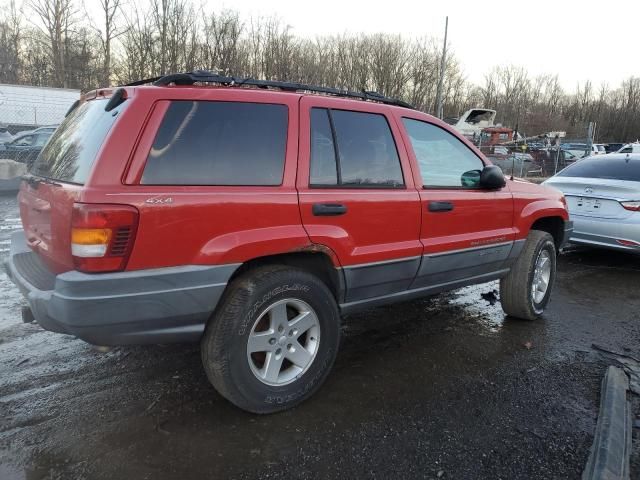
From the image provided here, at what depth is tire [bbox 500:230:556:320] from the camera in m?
4.42

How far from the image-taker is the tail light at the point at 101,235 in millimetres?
2227

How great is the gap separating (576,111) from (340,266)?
242 feet

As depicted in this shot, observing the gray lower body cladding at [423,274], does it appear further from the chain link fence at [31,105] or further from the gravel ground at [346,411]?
the chain link fence at [31,105]

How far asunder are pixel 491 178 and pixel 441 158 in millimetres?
424

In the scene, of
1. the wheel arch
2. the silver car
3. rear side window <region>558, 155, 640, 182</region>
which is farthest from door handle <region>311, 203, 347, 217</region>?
rear side window <region>558, 155, 640, 182</region>

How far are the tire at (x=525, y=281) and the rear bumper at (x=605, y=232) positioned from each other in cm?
199

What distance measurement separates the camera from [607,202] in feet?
20.8

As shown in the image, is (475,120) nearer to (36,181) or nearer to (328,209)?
(328,209)

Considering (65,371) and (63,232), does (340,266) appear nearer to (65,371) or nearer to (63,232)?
(63,232)

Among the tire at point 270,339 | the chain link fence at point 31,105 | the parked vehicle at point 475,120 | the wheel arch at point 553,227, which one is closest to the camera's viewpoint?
the tire at point 270,339

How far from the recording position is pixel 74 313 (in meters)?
2.25

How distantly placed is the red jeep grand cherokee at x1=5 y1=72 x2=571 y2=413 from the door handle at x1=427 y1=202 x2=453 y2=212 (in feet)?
0.04

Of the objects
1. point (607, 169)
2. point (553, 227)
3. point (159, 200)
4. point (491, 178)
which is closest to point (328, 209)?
point (159, 200)

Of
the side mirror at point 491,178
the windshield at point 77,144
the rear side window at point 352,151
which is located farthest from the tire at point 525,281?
the windshield at point 77,144
